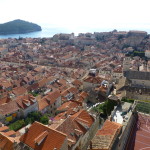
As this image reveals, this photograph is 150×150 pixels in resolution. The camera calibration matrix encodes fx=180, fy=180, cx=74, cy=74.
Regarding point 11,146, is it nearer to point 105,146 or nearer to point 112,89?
point 105,146

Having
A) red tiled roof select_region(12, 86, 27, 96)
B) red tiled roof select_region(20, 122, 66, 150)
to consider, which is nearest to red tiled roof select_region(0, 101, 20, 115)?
red tiled roof select_region(12, 86, 27, 96)

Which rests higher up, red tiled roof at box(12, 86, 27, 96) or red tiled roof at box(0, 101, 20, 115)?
red tiled roof at box(0, 101, 20, 115)

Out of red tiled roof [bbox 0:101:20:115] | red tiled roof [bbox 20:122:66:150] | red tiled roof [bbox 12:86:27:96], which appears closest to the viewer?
red tiled roof [bbox 20:122:66:150]

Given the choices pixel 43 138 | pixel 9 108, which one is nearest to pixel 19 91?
pixel 9 108

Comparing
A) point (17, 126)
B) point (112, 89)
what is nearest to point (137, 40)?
point (112, 89)

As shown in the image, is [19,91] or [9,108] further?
[19,91]

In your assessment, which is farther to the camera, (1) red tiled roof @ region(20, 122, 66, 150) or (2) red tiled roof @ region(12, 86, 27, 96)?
(2) red tiled roof @ region(12, 86, 27, 96)

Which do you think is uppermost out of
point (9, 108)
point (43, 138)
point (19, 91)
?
point (43, 138)

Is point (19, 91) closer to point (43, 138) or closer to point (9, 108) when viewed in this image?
point (9, 108)

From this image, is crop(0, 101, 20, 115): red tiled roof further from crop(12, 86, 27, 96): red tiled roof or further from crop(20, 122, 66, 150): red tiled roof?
crop(20, 122, 66, 150): red tiled roof

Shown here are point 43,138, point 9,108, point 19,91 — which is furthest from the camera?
point 19,91

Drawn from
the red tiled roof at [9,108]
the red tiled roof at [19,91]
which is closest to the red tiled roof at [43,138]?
the red tiled roof at [9,108]
